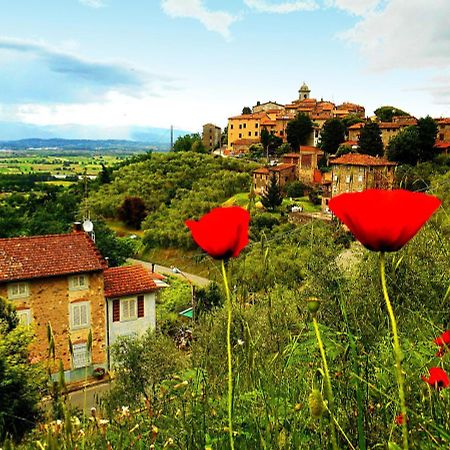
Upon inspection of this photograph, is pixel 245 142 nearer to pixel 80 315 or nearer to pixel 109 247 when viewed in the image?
pixel 109 247

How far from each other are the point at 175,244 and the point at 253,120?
2848 centimetres

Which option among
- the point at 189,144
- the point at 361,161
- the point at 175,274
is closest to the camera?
the point at 175,274

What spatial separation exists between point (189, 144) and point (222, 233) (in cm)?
5855

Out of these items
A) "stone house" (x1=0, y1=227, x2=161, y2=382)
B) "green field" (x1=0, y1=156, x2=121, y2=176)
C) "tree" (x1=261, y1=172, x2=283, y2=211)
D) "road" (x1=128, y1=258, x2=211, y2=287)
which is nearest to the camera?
"stone house" (x1=0, y1=227, x2=161, y2=382)

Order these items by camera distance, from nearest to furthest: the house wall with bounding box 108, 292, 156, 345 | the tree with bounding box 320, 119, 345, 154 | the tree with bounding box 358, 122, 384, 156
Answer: the house wall with bounding box 108, 292, 156, 345 → the tree with bounding box 358, 122, 384, 156 → the tree with bounding box 320, 119, 345, 154

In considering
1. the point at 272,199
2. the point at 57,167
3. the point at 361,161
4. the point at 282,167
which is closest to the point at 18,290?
the point at 272,199

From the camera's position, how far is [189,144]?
193 feet

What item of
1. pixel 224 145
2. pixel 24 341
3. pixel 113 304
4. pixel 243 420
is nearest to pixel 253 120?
pixel 224 145

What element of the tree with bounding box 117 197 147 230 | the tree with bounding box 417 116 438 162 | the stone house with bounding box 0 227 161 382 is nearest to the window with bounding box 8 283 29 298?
the stone house with bounding box 0 227 161 382

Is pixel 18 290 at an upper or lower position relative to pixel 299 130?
lower

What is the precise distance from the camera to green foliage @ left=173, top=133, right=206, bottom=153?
183ft

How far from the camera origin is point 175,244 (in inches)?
1259

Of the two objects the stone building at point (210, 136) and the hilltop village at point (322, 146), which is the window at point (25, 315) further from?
the stone building at point (210, 136)

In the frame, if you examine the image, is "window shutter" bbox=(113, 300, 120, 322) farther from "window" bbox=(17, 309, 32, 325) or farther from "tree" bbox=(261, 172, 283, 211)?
"tree" bbox=(261, 172, 283, 211)
